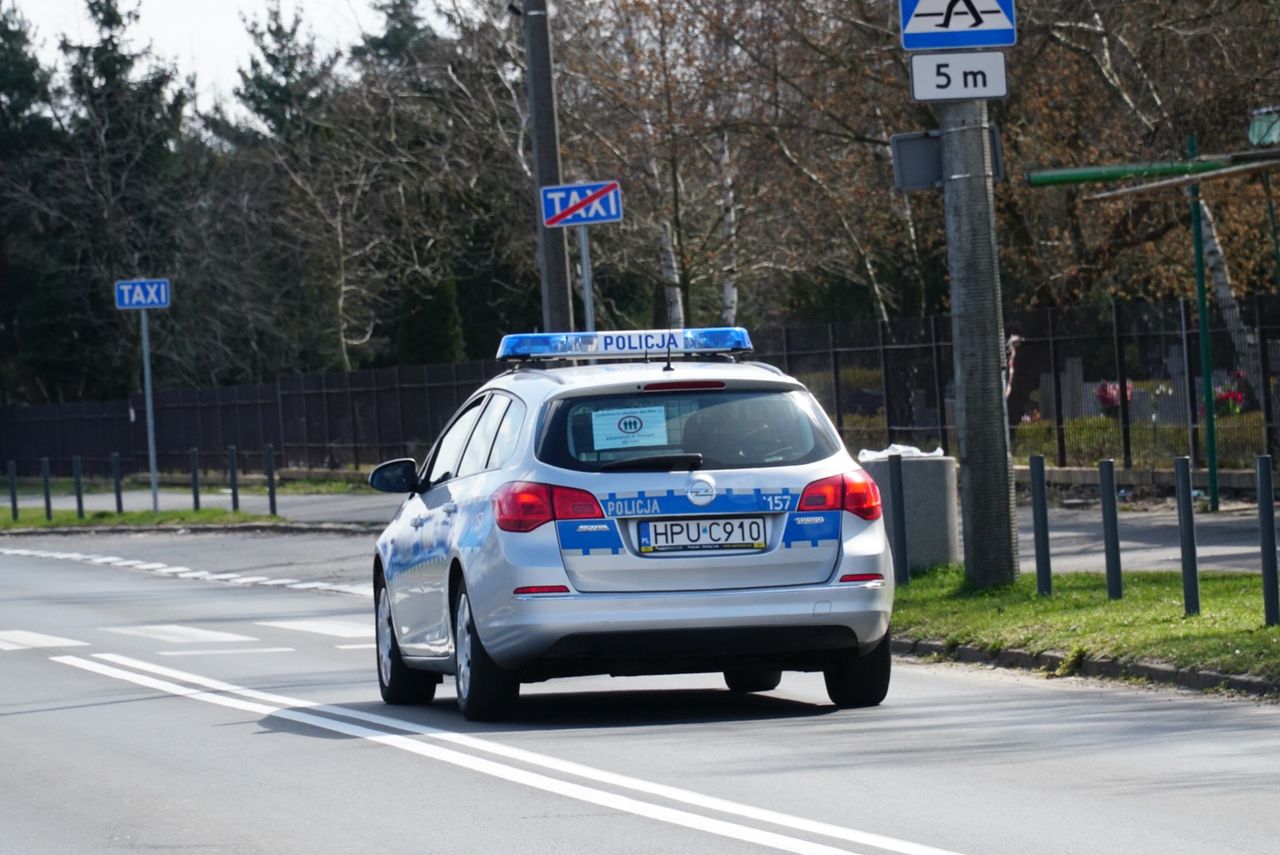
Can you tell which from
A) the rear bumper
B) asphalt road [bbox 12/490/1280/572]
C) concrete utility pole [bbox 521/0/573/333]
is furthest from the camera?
concrete utility pole [bbox 521/0/573/333]

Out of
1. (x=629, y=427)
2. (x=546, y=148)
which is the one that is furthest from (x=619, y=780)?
(x=546, y=148)

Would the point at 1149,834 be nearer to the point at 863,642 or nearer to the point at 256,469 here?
the point at 863,642

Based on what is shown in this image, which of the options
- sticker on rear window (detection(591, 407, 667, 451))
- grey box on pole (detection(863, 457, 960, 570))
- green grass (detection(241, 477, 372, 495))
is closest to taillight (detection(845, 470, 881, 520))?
sticker on rear window (detection(591, 407, 667, 451))

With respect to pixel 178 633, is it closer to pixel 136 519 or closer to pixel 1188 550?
pixel 1188 550

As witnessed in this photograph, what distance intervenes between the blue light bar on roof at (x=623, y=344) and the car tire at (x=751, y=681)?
5.69ft

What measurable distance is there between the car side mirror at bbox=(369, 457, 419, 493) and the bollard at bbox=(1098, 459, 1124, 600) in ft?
13.8

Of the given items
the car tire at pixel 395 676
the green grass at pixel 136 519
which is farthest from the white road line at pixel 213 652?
the green grass at pixel 136 519

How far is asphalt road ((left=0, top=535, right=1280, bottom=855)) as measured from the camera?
23.3 feet

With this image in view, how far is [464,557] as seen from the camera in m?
10.1

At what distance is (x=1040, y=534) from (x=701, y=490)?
491 centimetres

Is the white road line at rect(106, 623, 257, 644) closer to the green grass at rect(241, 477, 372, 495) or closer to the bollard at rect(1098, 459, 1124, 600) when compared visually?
the bollard at rect(1098, 459, 1124, 600)

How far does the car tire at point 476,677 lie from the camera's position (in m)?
10.0

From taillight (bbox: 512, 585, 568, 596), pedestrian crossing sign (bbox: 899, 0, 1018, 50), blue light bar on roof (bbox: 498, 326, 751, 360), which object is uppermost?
pedestrian crossing sign (bbox: 899, 0, 1018, 50)

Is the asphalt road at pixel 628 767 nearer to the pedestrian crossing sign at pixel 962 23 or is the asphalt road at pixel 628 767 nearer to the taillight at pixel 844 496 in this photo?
the taillight at pixel 844 496
